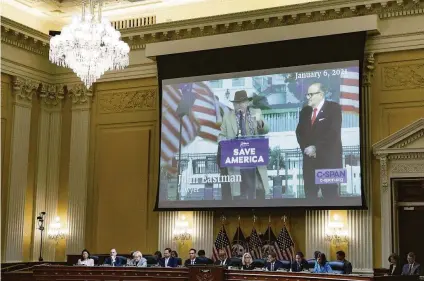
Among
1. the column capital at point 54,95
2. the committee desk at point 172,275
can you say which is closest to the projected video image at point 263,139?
the column capital at point 54,95

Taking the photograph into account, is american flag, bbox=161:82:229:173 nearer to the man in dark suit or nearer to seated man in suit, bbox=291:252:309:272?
the man in dark suit

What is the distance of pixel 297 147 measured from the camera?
11.8 meters

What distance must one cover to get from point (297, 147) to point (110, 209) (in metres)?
4.79

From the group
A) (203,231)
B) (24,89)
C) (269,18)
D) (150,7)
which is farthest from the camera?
(150,7)

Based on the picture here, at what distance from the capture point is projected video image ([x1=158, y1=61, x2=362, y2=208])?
447 inches

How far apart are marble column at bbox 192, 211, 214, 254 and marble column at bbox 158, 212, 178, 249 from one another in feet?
1.63

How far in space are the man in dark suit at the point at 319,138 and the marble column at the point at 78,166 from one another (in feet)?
17.8

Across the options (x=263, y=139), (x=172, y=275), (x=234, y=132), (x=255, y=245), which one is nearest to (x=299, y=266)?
(x=172, y=275)

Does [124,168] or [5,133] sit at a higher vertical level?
[5,133]

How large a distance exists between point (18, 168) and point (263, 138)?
228 inches

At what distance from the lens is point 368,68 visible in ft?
38.2

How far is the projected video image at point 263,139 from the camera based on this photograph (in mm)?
11359

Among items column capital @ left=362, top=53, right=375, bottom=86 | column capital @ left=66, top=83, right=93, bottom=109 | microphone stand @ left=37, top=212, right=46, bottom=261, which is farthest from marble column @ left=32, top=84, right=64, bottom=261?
column capital @ left=362, top=53, right=375, bottom=86

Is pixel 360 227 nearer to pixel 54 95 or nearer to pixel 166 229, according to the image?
pixel 166 229
